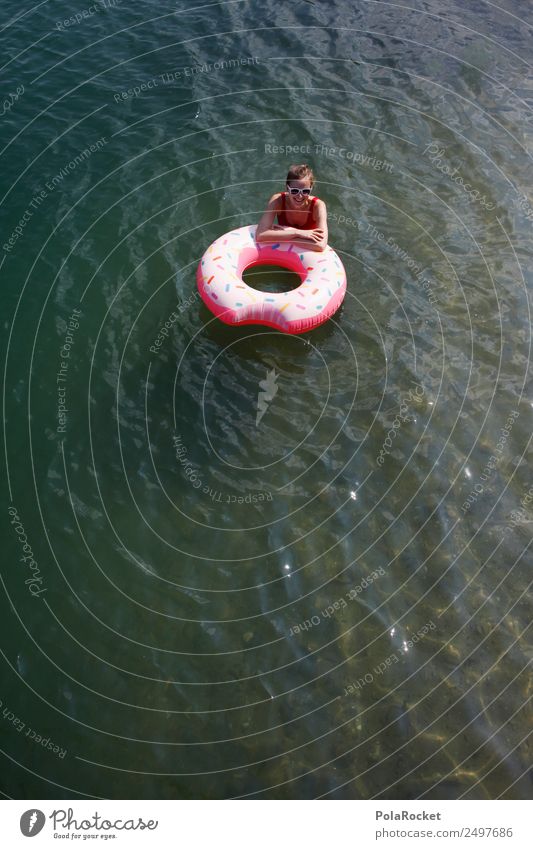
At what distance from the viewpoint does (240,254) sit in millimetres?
11133

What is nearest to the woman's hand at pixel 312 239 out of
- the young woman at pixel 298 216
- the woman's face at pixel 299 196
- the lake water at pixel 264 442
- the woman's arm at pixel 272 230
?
the young woman at pixel 298 216

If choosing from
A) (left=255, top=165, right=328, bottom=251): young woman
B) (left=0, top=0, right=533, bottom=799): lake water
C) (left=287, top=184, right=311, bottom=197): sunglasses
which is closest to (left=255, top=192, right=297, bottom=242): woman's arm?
(left=255, top=165, right=328, bottom=251): young woman

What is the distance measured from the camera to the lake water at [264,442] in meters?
7.27

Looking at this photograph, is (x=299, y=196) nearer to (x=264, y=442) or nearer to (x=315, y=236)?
(x=315, y=236)

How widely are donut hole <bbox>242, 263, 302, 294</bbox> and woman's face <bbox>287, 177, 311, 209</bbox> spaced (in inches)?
41.9

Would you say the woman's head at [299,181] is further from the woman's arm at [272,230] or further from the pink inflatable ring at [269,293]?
the pink inflatable ring at [269,293]

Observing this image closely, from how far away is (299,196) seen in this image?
429 inches

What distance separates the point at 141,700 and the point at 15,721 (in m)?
1.29

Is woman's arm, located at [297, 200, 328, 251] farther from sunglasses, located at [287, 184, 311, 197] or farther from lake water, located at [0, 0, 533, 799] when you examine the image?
lake water, located at [0, 0, 533, 799]

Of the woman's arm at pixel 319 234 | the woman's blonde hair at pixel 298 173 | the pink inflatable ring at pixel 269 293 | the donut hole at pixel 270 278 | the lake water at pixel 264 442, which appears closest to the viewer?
the lake water at pixel 264 442

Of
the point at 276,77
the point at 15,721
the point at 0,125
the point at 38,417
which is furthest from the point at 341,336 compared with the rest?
the point at 0,125

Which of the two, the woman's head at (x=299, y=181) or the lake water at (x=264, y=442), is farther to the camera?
the woman's head at (x=299, y=181)

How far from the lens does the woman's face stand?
425 inches
